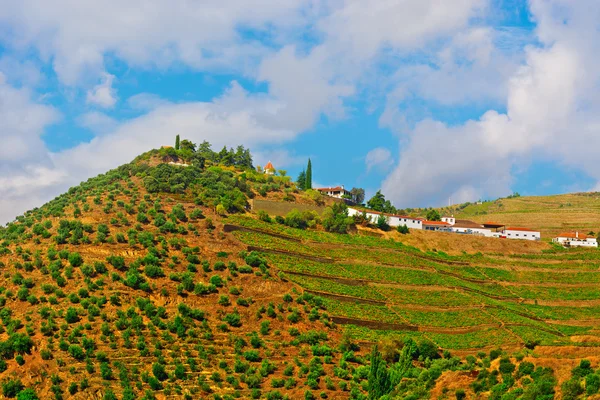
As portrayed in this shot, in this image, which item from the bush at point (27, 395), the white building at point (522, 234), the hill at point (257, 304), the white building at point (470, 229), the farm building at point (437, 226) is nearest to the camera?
the bush at point (27, 395)

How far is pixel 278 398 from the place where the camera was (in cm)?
4928

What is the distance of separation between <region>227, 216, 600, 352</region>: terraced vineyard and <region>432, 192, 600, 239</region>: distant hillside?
2306 cm

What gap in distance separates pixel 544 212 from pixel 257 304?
9184cm

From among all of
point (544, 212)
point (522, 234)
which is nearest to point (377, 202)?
point (522, 234)

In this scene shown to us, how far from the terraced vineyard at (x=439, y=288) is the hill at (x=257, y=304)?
0.81 feet

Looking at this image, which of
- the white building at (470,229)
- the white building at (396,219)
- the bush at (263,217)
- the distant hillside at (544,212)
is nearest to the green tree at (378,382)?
the bush at (263,217)

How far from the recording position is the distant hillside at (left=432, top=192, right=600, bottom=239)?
12150 centimetres

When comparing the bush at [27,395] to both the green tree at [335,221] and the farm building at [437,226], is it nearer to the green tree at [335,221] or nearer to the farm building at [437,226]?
the green tree at [335,221]

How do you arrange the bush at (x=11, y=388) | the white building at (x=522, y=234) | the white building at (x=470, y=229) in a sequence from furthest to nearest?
1. the white building at (x=470, y=229)
2. the white building at (x=522, y=234)
3. the bush at (x=11, y=388)

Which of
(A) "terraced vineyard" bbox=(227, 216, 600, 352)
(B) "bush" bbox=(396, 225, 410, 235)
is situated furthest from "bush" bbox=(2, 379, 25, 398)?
(B) "bush" bbox=(396, 225, 410, 235)

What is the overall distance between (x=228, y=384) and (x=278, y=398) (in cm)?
431

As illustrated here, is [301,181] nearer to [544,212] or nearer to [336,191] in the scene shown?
[336,191]

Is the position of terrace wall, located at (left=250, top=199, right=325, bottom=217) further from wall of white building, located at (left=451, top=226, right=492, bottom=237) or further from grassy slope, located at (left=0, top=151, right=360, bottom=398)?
wall of white building, located at (left=451, top=226, right=492, bottom=237)

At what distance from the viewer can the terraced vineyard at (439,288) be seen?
65250mm
